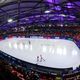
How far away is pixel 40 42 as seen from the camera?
21.8m

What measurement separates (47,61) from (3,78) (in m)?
8.59

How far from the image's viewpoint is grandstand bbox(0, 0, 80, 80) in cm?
498

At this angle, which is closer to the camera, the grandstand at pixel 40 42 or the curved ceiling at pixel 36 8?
the grandstand at pixel 40 42

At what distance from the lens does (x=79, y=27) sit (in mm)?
33625

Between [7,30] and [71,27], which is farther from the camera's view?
[7,30]

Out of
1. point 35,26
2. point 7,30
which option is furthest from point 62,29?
point 7,30

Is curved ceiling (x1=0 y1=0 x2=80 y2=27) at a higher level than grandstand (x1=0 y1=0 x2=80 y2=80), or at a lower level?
higher

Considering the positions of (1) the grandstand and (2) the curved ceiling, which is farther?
(2) the curved ceiling

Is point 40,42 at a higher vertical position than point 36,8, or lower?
lower

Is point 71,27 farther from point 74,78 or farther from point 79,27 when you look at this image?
point 74,78

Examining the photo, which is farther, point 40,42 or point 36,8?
point 40,42

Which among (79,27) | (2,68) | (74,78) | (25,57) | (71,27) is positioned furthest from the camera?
(71,27)

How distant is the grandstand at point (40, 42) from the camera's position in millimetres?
4980

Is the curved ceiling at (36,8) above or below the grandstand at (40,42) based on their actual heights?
above
